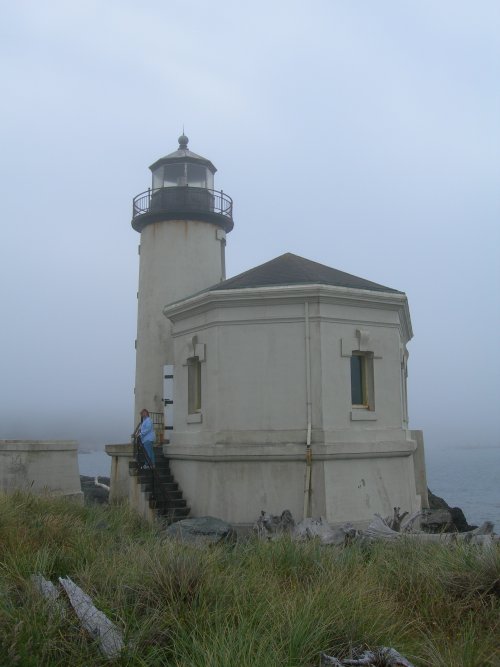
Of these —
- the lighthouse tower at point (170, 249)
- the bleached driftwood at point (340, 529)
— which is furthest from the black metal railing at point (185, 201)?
the bleached driftwood at point (340, 529)

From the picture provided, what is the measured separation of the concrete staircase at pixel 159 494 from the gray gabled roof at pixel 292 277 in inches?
185

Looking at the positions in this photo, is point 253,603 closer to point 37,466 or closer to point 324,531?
point 324,531

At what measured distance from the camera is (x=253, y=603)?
663 centimetres

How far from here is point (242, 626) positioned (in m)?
5.84

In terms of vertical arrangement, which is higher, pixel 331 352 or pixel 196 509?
pixel 331 352

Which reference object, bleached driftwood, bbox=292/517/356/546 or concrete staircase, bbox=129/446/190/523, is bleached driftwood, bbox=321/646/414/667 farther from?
concrete staircase, bbox=129/446/190/523

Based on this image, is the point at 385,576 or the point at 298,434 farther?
the point at 298,434

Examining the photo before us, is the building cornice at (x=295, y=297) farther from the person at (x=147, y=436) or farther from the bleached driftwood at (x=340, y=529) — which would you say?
the bleached driftwood at (x=340, y=529)

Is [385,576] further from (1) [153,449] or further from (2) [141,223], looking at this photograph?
(2) [141,223]

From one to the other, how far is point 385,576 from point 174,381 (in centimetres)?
1104

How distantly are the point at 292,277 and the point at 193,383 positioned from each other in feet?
11.8

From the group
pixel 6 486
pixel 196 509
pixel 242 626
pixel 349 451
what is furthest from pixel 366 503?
pixel 242 626

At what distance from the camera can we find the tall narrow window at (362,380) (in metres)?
16.5

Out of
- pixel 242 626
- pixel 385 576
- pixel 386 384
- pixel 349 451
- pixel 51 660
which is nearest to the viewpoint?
pixel 51 660
